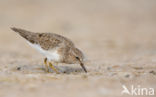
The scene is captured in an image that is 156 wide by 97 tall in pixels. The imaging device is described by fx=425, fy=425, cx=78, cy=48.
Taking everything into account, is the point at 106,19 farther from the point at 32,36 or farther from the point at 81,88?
the point at 81,88

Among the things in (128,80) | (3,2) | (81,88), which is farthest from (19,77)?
(3,2)

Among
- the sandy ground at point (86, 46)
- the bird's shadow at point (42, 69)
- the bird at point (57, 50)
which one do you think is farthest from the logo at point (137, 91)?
the bird's shadow at point (42, 69)

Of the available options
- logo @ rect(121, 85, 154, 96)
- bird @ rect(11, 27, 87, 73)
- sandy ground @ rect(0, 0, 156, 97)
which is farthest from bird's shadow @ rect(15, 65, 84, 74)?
logo @ rect(121, 85, 154, 96)

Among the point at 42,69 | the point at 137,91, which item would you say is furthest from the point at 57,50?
the point at 137,91

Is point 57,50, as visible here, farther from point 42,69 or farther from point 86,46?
point 86,46

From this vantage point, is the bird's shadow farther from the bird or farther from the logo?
the logo

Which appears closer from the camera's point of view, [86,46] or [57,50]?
[57,50]

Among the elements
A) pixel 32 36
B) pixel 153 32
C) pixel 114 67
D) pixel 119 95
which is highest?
pixel 153 32

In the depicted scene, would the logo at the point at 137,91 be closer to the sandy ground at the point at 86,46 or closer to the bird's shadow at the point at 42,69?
the sandy ground at the point at 86,46
